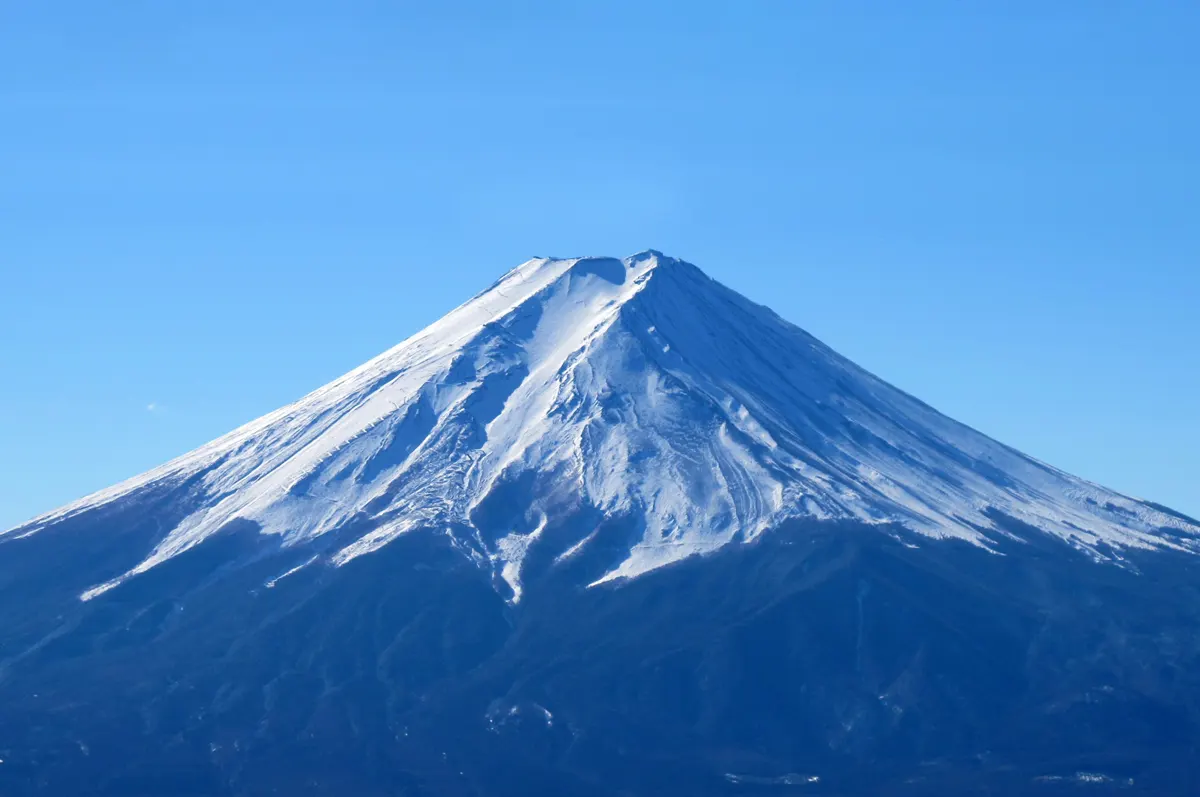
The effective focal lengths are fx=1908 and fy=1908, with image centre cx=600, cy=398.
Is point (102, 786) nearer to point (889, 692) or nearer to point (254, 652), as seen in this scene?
point (254, 652)

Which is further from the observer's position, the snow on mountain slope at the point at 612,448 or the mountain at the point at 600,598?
the snow on mountain slope at the point at 612,448

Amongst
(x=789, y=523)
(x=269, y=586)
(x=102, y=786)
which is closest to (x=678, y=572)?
(x=789, y=523)

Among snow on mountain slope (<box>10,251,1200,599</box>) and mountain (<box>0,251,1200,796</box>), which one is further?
snow on mountain slope (<box>10,251,1200,599</box>)

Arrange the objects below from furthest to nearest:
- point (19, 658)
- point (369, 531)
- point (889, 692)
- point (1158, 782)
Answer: point (369, 531)
point (19, 658)
point (889, 692)
point (1158, 782)
